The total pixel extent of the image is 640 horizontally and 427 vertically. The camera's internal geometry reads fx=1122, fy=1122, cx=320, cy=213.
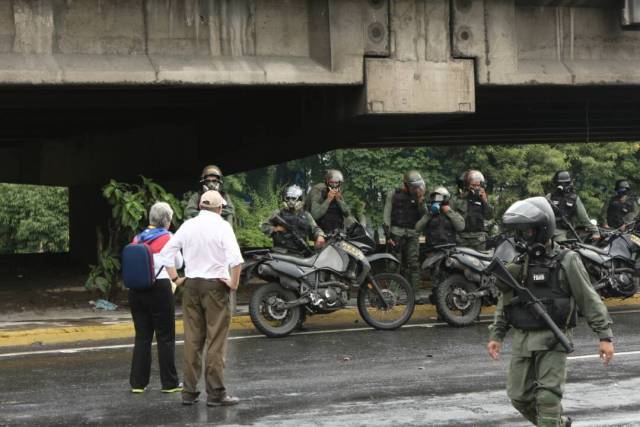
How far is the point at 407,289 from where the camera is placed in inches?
550

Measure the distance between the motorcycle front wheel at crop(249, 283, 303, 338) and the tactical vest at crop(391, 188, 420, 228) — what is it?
3113 mm

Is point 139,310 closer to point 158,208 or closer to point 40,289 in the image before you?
point 158,208

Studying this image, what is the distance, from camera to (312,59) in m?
14.8

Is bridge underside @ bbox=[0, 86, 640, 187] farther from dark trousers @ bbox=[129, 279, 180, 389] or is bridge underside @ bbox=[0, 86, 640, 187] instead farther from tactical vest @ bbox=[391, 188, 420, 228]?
dark trousers @ bbox=[129, 279, 180, 389]

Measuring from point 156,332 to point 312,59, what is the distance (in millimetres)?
6122

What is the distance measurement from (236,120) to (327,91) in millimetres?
4781

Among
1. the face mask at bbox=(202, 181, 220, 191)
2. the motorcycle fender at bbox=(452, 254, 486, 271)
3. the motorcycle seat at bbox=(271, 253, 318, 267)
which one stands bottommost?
the motorcycle fender at bbox=(452, 254, 486, 271)

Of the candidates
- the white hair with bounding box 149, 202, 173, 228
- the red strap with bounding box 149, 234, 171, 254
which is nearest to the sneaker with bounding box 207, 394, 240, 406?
the red strap with bounding box 149, 234, 171, 254

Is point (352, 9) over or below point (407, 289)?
over

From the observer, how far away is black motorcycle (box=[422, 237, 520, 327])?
46.3 ft

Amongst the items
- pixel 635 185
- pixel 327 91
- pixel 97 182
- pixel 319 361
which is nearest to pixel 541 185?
pixel 635 185

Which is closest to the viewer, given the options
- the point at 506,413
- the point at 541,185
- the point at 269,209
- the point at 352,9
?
the point at 506,413

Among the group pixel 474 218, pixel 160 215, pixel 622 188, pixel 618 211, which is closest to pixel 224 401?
pixel 160 215

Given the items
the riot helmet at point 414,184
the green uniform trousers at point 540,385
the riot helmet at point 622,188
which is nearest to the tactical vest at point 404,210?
the riot helmet at point 414,184
